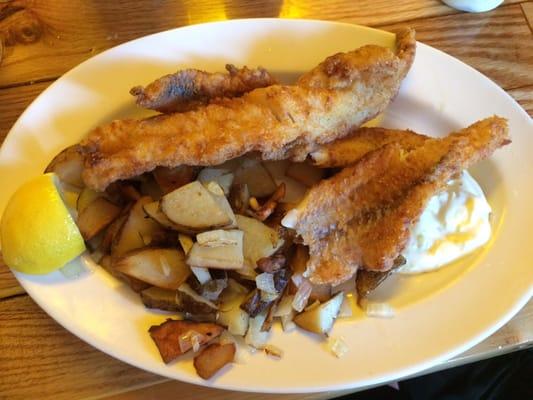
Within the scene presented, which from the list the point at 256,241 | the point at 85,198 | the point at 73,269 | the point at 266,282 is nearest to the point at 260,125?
the point at 256,241

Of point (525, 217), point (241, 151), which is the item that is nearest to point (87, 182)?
point (241, 151)

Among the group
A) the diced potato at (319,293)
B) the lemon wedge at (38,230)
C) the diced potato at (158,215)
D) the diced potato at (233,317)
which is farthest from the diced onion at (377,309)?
the lemon wedge at (38,230)

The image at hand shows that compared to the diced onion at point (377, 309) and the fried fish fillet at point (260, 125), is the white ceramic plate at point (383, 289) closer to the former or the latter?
the diced onion at point (377, 309)

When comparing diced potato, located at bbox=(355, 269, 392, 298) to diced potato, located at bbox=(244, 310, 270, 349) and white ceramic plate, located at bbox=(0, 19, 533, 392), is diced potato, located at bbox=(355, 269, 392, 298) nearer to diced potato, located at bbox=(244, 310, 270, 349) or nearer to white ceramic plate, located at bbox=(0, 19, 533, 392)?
white ceramic plate, located at bbox=(0, 19, 533, 392)

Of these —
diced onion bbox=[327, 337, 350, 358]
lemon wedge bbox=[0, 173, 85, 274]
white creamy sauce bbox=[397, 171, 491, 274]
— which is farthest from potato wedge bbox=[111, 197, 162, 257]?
white creamy sauce bbox=[397, 171, 491, 274]

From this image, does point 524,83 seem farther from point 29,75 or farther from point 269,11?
point 29,75

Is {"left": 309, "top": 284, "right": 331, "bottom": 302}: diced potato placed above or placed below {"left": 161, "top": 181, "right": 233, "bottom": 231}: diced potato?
below
